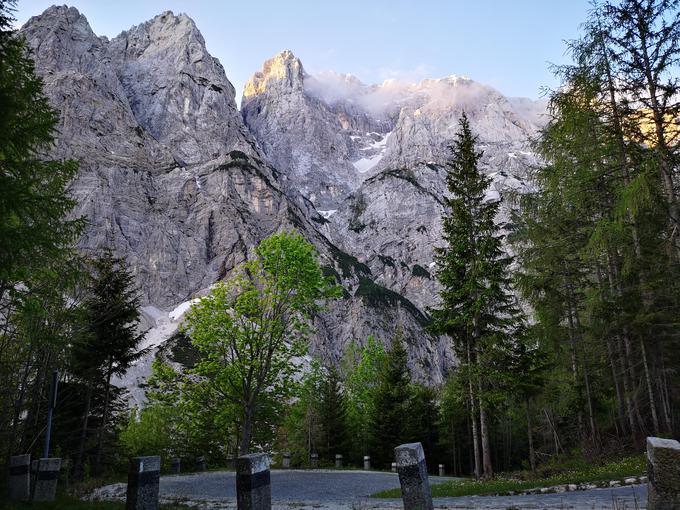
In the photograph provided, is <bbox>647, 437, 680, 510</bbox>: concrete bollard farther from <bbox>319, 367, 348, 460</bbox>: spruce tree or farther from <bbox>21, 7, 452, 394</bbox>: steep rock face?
<bbox>21, 7, 452, 394</bbox>: steep rock face

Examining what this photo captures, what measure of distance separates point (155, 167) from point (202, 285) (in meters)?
40.5

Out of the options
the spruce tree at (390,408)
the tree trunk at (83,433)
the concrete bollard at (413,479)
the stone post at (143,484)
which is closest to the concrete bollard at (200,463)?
the tree trunk at (83,433)

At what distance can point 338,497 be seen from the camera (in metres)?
12.1

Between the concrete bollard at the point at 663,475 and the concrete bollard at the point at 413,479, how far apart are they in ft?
7.03

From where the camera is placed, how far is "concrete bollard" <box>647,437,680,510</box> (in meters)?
3.97

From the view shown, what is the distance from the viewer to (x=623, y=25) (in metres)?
12.7

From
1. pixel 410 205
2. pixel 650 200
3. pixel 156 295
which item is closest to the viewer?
pixel 650 200

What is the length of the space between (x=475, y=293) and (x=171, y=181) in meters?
125

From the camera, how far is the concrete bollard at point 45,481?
33.9 ft

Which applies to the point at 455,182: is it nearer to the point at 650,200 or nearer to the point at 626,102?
the point at 626,102

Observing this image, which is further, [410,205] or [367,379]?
[410,205]

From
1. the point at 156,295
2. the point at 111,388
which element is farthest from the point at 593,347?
the point at 156,295

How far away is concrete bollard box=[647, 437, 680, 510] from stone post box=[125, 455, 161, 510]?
664 cm

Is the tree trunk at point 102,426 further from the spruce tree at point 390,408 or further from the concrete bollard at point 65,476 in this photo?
the spruce tree at point 390,408
